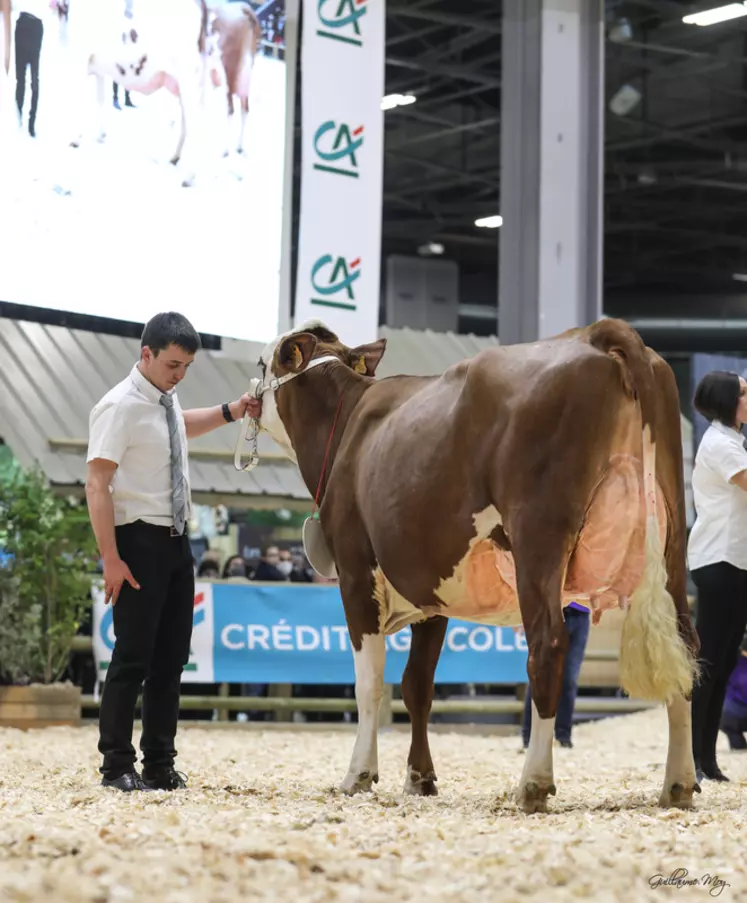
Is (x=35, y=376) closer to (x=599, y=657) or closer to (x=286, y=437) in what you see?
(x=599, y=657)

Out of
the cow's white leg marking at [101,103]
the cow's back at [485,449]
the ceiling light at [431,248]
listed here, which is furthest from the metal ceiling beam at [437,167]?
the cow's back at [485,449]

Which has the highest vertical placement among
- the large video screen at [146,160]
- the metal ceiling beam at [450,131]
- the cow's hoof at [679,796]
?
the metal ceiling beam at [450,131]

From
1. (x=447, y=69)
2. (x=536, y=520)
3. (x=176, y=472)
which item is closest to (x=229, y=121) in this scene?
(x=176, y=472)

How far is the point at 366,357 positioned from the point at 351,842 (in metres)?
2.57

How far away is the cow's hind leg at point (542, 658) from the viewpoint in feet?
12.2

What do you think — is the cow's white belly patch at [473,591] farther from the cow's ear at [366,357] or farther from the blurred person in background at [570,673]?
the blurred person in background at [570,673]

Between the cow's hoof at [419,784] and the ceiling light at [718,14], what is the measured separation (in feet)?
39.0

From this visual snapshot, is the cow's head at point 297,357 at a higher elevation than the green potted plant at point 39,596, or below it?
higher

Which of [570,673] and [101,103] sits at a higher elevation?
[101,103]

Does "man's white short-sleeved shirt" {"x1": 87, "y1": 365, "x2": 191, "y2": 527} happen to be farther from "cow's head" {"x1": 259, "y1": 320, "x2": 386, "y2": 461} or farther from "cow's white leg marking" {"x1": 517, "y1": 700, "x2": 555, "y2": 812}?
"cow's white leg marking" {"x1": 517, "y1": 700, "x2": 555, "y2": 812}

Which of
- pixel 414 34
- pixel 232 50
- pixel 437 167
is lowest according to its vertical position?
pixel 232 50

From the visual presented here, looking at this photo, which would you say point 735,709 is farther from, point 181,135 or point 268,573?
point 181,135

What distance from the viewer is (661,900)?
99.0 inches

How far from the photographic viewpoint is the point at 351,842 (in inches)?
118
